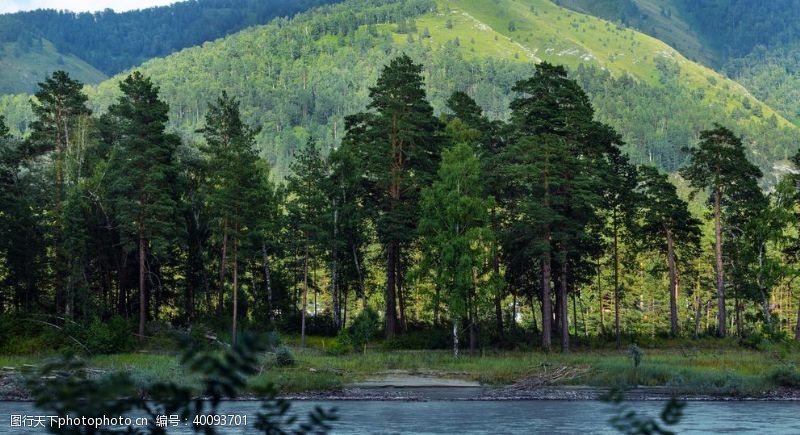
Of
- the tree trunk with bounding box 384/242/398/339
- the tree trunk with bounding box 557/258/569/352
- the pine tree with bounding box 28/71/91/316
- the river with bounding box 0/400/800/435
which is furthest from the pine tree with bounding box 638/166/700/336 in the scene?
the pine tree with bounding box 28/71/91/316

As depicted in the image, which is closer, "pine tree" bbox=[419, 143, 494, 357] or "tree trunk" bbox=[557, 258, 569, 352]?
"pine tree" bbox=[419, 143, 494, 357]

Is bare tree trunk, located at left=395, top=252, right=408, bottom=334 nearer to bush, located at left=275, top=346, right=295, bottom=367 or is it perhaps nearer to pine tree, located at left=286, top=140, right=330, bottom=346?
pine tree, located at left=286, top=140, right=330, bottom=346

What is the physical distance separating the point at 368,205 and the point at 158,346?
691 inches

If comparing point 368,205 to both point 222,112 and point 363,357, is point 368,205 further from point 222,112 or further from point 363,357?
point 222,112

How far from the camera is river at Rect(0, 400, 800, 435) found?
31109mm

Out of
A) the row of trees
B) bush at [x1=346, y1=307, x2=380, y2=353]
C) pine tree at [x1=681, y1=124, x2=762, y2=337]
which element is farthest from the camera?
pine tree at [x1=681, y1=124, x2=762, y2=337]

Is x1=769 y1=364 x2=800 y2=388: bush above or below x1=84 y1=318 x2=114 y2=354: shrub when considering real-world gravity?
below

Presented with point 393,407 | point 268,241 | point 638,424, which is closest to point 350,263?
point 268,241

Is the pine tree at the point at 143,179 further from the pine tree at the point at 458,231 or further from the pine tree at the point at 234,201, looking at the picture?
the pine tree at the point at 458,231

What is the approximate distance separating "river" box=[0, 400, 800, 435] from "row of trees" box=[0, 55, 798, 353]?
524 inches

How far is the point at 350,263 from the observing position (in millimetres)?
71000

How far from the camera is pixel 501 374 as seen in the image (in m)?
47.6

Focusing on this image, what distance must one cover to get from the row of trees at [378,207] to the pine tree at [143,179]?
0.52 ft

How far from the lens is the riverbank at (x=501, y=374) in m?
42.7
